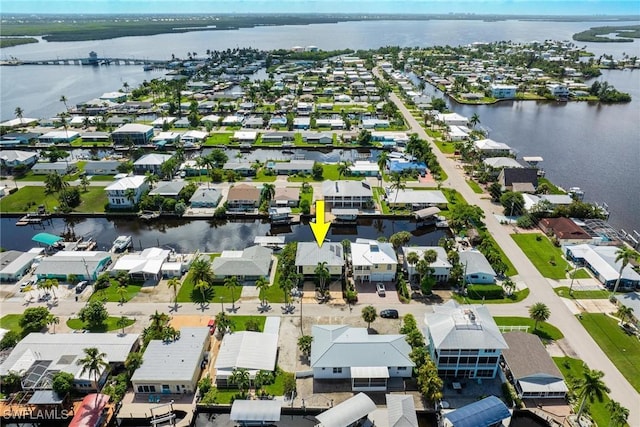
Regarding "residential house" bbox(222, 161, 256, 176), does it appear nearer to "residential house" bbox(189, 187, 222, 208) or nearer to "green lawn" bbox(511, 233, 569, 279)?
"residential house" bbox(189, 187, 222, 208)

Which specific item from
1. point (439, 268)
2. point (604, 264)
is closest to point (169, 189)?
point (439, 268)

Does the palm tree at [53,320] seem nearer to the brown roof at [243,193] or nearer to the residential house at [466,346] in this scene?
the brown roof at [243,193]

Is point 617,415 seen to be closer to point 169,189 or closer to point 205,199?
point 205,199

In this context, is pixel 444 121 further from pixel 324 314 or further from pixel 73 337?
pixel 73 337

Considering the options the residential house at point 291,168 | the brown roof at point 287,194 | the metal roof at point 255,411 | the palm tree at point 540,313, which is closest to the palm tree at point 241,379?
the metal roof at point 255,411

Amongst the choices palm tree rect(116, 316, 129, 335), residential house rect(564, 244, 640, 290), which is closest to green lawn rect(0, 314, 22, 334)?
palm tree rect(116, 316, 129, 335)

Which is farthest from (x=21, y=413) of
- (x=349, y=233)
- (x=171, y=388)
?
(x=349, y=233)
